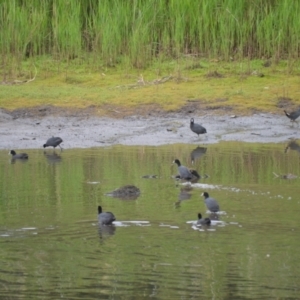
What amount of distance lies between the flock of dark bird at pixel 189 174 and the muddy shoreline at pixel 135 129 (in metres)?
0.25

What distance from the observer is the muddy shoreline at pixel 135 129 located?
15180 millimetres

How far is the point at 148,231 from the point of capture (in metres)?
8.52

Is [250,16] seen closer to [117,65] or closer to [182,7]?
[182,7]

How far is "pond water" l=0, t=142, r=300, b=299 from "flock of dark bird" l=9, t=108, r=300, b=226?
0.09 meters

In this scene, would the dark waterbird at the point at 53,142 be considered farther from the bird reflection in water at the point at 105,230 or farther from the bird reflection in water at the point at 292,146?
the bird reflection in water at the point at 105,230

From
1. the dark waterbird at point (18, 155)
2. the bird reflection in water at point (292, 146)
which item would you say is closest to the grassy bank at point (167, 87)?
the bird reflection in water at point (292, 146)

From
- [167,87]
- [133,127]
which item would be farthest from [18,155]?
[167,87]

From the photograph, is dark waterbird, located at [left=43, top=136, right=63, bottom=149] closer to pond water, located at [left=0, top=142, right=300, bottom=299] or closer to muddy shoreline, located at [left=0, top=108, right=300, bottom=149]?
muddy shoreline, located at [left=0, top=108, right=300, bottom=149]

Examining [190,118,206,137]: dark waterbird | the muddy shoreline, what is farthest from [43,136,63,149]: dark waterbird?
[190,118,206,137]: dark waterbird

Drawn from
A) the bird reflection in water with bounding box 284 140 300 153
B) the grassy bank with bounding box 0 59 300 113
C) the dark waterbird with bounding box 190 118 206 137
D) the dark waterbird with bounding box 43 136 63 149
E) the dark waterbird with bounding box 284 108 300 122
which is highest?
the grassy bank with bounding box 0 59 300 113

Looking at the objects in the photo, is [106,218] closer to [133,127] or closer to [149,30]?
[133,127]

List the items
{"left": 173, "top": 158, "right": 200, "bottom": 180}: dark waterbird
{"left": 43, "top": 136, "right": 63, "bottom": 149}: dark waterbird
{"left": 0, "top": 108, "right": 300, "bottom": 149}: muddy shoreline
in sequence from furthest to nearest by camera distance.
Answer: {"left": 0, "top": 108, "right": 300, "bottom": 149}: muddy shoreline → {"left": 43, "top": 136, "right": 63, "bottom": 149}: dark waterbird → {"left": 173, "top": 158, "right": 200, "bottom": 180}: dark waterbird

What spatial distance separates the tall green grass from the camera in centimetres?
1922

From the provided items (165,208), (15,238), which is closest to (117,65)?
(165,208)
